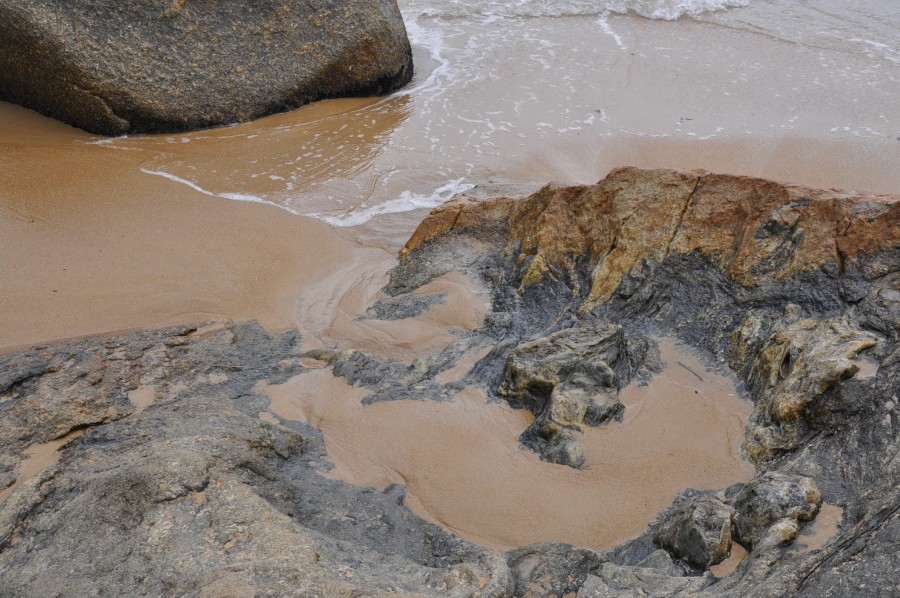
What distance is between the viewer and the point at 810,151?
656cm

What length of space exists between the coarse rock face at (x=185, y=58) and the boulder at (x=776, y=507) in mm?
6199

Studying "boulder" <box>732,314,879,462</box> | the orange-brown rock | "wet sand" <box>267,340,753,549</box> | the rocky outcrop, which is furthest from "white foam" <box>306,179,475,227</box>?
"boulder" <box>732,314,879,462</box>

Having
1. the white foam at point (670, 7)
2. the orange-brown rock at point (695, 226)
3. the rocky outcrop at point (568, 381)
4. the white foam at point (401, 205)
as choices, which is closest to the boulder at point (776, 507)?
the rocky outcrop at point (568, 381)

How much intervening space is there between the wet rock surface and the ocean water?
217cm

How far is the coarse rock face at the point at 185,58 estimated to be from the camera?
6621 mm

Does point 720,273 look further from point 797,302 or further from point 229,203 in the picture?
point 229,203

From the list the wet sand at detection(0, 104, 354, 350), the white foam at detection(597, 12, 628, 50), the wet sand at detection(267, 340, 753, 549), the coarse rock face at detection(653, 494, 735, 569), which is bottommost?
the wet sand at detection(0, 104, 354, 350)

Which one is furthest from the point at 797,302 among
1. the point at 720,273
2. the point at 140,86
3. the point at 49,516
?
the point at 140,86

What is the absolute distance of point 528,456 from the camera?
2914 millimetres

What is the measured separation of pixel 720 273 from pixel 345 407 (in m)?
1.81

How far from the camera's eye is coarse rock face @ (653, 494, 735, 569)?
2.29 metres

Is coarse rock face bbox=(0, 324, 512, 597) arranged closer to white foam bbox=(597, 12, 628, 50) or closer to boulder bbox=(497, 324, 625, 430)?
boulder bbox=(497, 324, 625, 430)

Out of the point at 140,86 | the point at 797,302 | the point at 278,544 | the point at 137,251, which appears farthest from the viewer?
the point at 140,86

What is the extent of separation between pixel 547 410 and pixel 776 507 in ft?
3.24
